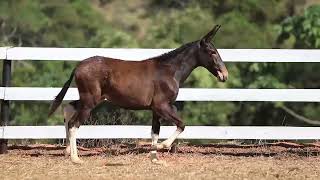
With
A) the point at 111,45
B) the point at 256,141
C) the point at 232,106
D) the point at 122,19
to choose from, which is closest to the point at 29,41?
the point at 111,45

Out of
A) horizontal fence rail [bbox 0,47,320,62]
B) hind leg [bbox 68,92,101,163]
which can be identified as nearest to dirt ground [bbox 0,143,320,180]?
hind leg [bbox 68,92,101,163]

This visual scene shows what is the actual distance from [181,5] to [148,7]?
22.0ft

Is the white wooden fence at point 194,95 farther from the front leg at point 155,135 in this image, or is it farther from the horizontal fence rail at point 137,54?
the front leg at point 155,135

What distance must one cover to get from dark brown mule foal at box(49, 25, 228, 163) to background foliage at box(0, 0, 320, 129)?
423 inches

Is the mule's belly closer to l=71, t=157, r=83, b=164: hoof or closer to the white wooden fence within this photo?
the white wooden fence

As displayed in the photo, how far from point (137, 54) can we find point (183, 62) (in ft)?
2.78

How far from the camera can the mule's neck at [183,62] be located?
9664 millimetres

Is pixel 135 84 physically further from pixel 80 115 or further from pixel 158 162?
pixel 158 162

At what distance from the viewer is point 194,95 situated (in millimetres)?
10141

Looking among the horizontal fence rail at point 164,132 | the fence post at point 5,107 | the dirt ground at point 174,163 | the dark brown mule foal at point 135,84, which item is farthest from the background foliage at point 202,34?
the dark brown mule foal at point 135,84

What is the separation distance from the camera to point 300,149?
34.8 ft

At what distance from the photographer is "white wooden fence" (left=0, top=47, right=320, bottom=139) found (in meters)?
10.0

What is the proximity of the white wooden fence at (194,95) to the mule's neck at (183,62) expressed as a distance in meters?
0.46

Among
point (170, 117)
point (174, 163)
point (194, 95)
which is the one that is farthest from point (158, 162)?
point (194, 95)
